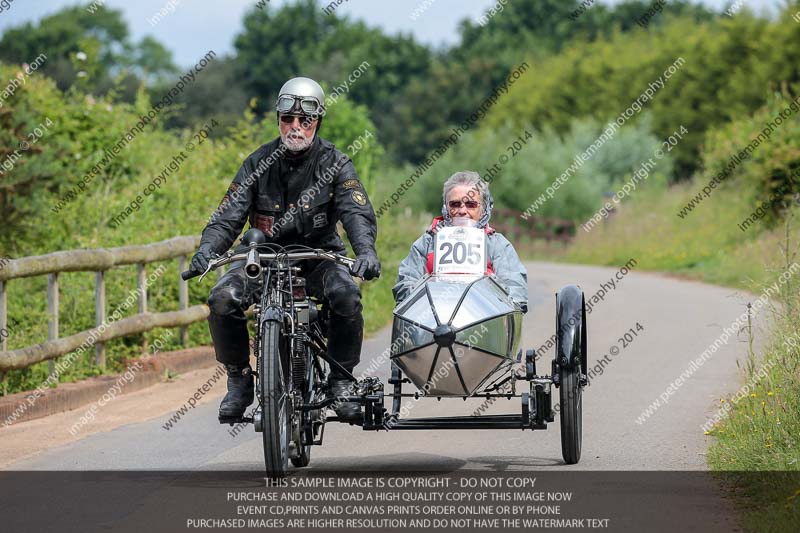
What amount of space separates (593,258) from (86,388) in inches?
1148

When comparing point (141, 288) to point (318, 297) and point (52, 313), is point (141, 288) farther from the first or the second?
point (318, 297)

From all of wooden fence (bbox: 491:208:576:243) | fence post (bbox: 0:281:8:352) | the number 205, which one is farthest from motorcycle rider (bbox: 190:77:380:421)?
wooden fence (bbox: 491:208:576:243)

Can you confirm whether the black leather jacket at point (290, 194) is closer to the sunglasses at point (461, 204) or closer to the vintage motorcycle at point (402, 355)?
the vintage motorcycle at point (402, 355)

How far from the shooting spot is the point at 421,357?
770 centimetres

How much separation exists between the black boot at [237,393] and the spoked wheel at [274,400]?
26.2 inches

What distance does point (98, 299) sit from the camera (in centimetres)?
1289

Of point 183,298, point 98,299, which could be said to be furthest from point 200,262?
point 183,298

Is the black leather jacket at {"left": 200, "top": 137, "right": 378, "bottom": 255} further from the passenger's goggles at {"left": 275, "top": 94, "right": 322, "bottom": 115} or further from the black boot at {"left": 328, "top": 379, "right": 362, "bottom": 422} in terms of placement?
the black boot at {"left": 328, "top": 379, "right": 362, "bottom": 422}

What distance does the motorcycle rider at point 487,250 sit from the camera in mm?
8383

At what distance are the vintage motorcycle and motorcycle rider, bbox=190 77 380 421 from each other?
0.44 feet

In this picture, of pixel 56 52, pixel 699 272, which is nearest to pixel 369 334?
pixel 699 272

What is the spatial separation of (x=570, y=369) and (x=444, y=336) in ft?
3.42

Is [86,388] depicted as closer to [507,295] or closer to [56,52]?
[507,295]

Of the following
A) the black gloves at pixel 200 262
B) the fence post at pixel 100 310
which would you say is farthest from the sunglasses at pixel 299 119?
the fence post at pixel 100 310
